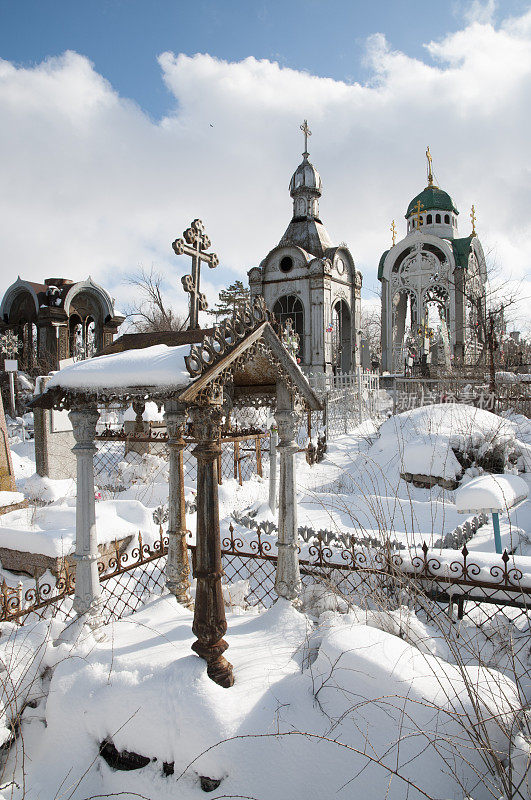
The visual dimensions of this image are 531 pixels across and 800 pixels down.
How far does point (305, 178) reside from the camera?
2445 centimetres

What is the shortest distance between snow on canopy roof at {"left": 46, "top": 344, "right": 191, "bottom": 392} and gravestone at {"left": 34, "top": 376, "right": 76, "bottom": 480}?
6832 mm

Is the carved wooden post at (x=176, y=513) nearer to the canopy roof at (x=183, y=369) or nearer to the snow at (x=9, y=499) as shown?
the canopy roof at (x=183, y=369)

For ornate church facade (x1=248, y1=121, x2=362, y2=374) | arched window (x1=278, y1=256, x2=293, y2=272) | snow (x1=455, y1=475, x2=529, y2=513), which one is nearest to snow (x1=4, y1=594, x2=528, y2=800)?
snow (x1=455, y1=475, x2=529, y2=513)

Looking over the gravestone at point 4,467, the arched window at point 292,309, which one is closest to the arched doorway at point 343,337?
the arched window at point 292,309

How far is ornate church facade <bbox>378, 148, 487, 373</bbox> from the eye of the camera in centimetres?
2459

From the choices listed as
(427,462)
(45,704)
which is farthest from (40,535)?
(427,462)

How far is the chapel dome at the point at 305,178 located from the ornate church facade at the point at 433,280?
5.67 metres

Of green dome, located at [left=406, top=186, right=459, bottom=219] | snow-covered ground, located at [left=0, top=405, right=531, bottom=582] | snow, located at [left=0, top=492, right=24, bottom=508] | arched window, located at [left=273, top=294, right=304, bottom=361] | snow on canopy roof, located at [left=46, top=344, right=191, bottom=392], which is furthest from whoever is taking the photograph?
green dome, located at [left=406, top=186, right=459, bottom=219]

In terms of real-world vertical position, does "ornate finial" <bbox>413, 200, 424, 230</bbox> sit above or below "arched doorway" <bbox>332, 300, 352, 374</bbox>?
above

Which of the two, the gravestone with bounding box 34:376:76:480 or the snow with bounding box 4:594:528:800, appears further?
the gravestone with bounding box 34:376:76:480

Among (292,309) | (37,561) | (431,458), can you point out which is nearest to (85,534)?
(37,561)

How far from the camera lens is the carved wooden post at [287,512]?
434 cm

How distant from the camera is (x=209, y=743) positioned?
254 centimetres

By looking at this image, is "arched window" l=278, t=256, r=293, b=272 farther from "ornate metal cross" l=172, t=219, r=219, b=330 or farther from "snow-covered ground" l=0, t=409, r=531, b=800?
"snow-covered ground" l=0, t=409, r=531, b=800
